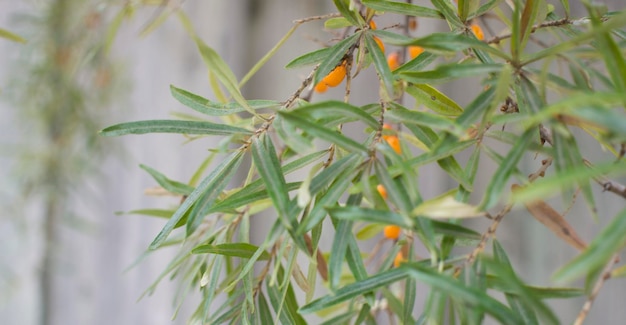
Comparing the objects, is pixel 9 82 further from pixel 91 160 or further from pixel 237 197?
pixel 237 197

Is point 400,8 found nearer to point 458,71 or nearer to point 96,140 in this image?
point 458,71

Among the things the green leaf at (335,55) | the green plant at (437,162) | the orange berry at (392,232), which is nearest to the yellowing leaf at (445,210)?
the green plant at (437,162)


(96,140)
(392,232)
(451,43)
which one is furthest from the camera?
(96,140)

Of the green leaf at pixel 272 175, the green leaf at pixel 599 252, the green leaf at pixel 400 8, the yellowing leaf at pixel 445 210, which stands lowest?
the green leaf at pixel 599 252

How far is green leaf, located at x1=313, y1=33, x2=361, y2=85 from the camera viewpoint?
326mm

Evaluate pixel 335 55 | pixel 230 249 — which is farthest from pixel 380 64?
pixel 230 249

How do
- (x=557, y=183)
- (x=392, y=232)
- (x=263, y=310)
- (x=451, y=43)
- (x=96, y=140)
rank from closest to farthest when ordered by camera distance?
(x=557, y=183), (x=451, y=43), (x=263, y=310), (x=392, y=232), (x=96, y=140)

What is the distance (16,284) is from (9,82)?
1.39 feet

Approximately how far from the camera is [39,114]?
110cm

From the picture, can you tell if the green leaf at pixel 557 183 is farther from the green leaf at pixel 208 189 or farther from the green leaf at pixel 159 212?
the green leaf at pixel 159 212

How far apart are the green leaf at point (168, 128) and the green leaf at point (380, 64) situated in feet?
0.27

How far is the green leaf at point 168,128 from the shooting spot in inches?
12.1

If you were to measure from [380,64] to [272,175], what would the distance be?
0.31 ft

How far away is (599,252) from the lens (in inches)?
7.0
